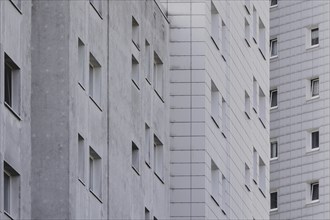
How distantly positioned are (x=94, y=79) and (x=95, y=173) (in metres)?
3.00

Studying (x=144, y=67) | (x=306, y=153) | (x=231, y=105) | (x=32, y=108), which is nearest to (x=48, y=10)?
(x=32, y=108)

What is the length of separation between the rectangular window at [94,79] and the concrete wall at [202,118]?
37.5ft

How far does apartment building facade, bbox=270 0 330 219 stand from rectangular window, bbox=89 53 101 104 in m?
39.9

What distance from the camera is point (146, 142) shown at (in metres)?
64.9

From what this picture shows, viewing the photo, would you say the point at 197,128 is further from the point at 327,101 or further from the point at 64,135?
the point at 327,101

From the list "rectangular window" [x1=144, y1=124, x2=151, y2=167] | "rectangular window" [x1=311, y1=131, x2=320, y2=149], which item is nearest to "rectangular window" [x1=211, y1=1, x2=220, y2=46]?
"rectangular window" [x1=144, y1=124, x2=151, y2=167]

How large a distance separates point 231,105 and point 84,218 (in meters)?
21.4

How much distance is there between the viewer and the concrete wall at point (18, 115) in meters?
48.9

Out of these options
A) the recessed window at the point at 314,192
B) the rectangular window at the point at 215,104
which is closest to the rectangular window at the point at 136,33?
the rectangular window at the point at 215,104

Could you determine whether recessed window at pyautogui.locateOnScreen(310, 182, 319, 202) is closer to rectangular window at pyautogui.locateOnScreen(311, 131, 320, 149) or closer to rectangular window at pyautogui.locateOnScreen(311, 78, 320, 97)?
rectangular window at pyautogui.locateOnScreen(311, 131, 320, 149)

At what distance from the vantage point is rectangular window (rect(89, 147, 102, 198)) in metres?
57.2

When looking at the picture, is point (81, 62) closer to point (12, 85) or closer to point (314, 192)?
point (12, 85)

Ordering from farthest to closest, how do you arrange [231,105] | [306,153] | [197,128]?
[306,153] < [231,105] < [197,128]

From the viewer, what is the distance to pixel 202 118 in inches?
2751
